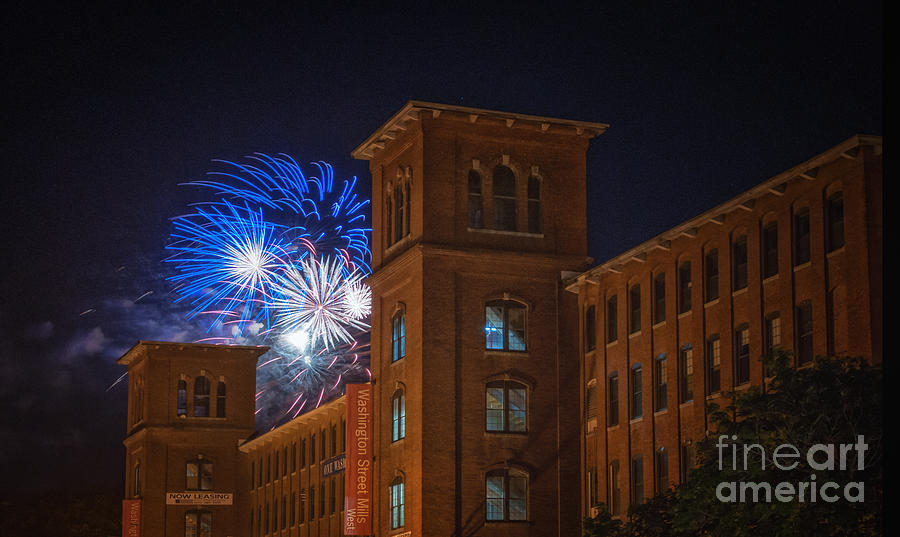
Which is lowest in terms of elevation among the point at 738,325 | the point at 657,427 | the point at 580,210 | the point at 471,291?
the point at 657,427

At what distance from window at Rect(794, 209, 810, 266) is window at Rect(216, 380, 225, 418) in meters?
67.2

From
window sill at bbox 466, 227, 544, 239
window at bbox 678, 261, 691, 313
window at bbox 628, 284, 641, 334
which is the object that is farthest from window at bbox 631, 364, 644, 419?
window sill at bbox 466, 227, 544, 239

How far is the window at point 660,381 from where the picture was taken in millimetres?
41688

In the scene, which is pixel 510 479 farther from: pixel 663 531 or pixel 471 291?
pixel 663 531

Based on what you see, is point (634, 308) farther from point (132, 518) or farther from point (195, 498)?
point (132, 518)

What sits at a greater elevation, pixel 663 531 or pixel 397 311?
pixel 397 311

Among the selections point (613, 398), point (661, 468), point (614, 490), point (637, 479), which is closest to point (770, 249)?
point (661, 468)

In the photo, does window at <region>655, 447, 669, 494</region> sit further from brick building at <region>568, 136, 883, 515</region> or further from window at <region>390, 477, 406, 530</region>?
window at <region>390, 477, 406, 530</region>

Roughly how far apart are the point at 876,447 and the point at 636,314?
21089mm

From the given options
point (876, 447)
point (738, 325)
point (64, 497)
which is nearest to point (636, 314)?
point (738, 325)

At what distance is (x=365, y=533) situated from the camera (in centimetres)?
5066

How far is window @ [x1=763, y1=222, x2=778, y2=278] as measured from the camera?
35.9 meters

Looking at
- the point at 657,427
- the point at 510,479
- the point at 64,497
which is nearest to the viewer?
the point at 657,427

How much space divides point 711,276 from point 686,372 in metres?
3.37
